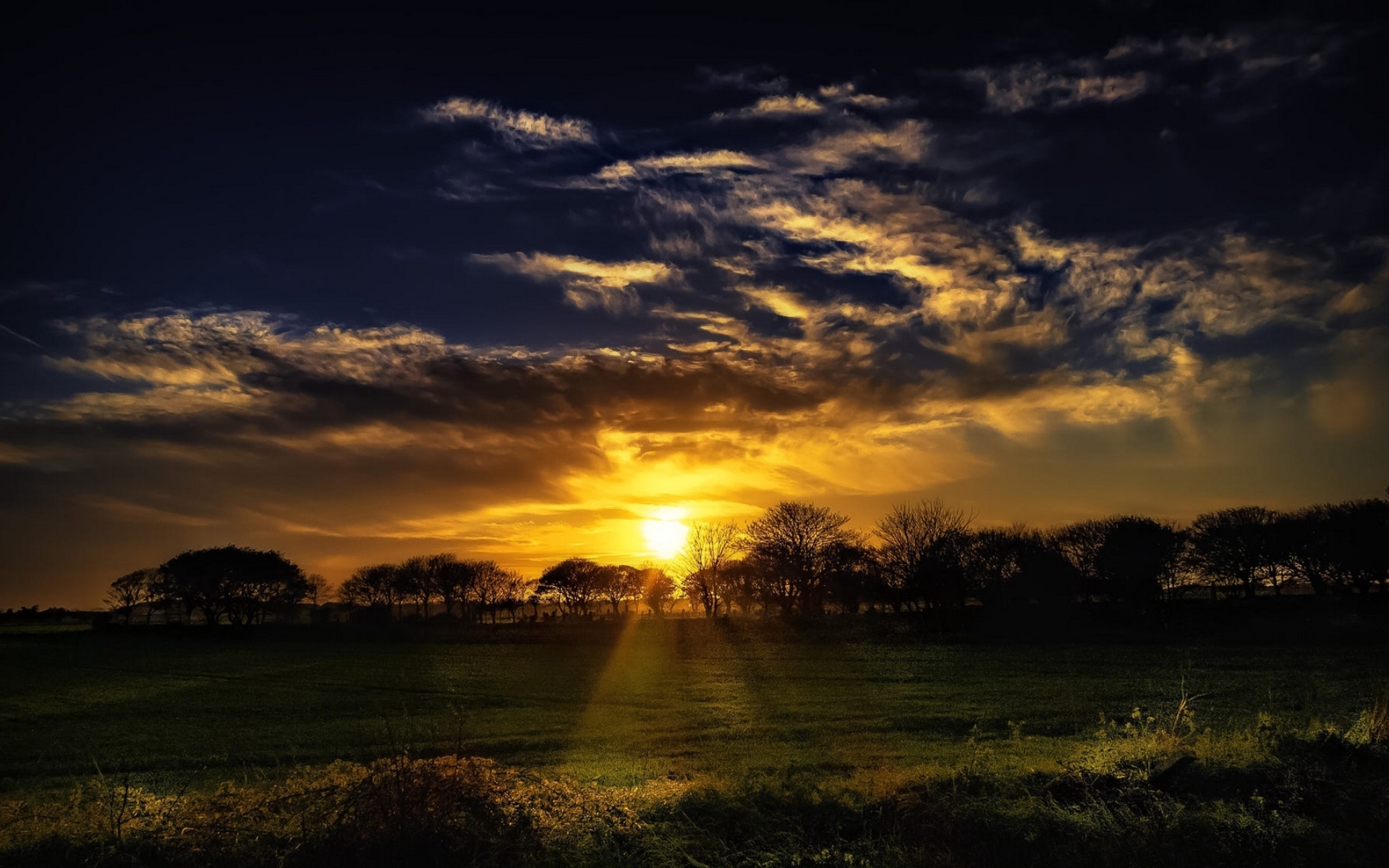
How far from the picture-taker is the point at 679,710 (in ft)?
101

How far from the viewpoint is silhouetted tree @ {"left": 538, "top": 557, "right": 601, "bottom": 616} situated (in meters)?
148

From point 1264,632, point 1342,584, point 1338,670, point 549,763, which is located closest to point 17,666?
point 549,763

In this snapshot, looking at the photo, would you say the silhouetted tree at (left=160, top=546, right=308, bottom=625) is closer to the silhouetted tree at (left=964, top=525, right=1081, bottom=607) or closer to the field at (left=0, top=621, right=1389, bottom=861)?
the field at (left=0, top=621, right=1389, bottom=861)

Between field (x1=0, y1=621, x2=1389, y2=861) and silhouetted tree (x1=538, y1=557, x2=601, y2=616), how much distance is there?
266 ft

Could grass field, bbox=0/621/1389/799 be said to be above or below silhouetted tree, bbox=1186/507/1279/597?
below

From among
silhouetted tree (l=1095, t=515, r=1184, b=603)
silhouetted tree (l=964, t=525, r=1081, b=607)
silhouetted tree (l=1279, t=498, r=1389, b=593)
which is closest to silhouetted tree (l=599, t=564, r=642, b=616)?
silhouetted tree (l=964, t=525, r=1081, b=607)

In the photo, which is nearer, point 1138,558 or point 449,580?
point 1138,558

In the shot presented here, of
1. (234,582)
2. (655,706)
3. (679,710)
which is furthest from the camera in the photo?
(234,582)

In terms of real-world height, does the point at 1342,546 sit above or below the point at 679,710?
above

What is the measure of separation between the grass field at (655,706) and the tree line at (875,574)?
2584 cm

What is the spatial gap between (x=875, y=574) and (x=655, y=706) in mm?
69303

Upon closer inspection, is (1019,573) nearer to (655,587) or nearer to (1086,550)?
(1086,550)

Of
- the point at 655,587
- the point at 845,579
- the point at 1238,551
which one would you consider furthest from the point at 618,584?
the point at 1238,551

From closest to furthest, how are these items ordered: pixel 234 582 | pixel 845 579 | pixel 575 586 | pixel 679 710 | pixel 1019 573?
pixel 679 710, pixel 1019 573, pixel 845 579, pixel 234 582, pixel 575 586
